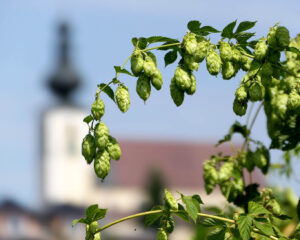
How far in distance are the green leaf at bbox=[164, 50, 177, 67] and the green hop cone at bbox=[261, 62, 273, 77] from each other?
1.53ft

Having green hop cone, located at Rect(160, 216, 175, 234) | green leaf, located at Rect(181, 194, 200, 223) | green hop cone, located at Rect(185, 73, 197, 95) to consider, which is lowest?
green hop cone, located at Rect(160, 216, 175, 234)

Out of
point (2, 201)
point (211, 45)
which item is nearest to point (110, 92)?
point (211, 45)

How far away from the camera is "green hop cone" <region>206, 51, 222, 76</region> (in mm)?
3527

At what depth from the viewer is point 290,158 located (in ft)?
19.0

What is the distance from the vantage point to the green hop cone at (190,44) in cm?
360

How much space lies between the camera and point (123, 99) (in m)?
3.49

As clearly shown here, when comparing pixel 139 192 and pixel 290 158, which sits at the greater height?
pixel 290 158

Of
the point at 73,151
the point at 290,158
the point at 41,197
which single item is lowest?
the point at 41,197

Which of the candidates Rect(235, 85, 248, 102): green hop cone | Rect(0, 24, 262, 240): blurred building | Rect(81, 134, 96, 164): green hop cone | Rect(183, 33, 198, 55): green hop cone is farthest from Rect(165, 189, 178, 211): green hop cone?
Rect(0, 24, 262, 240): blurred building

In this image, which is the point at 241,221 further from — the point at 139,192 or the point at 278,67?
the point at 139,192

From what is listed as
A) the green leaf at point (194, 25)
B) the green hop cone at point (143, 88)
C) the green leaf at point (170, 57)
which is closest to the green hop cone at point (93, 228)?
the green hop cone at point (143, 88)

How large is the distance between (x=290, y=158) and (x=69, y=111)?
111780 millimetres

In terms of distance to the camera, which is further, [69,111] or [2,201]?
[69,111]

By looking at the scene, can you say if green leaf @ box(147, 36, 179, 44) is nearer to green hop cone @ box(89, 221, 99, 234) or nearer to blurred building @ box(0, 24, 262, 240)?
green hop cone @ box(89, 221, 99, 234)
